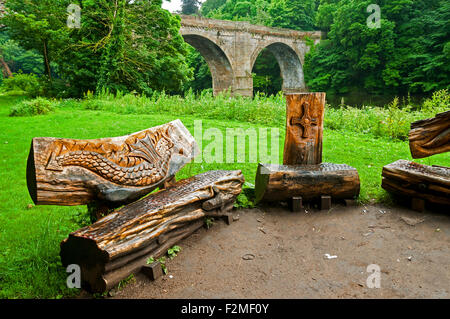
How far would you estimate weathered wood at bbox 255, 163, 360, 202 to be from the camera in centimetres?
372

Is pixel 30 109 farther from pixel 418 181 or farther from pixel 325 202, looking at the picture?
pixel 418 181

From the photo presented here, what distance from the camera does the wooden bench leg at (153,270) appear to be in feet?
8.08

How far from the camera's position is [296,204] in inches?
148

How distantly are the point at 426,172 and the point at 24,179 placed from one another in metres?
5.34

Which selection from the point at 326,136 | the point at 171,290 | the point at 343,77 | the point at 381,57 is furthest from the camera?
the point at 343,77

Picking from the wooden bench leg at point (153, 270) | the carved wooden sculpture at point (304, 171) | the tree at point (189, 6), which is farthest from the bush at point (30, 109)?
the tree at point (189, 6)

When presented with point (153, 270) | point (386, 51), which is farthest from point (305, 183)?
point (386, 51)

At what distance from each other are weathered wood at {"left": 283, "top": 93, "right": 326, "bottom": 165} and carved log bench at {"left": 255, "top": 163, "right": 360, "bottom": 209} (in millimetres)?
343

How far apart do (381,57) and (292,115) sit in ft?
81.3

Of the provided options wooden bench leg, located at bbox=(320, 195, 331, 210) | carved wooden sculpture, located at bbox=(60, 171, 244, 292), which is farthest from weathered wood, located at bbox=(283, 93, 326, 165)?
carved wooden sculpture, located at bbox=(60, 171, 244, 292)

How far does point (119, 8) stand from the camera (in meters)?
14.4
